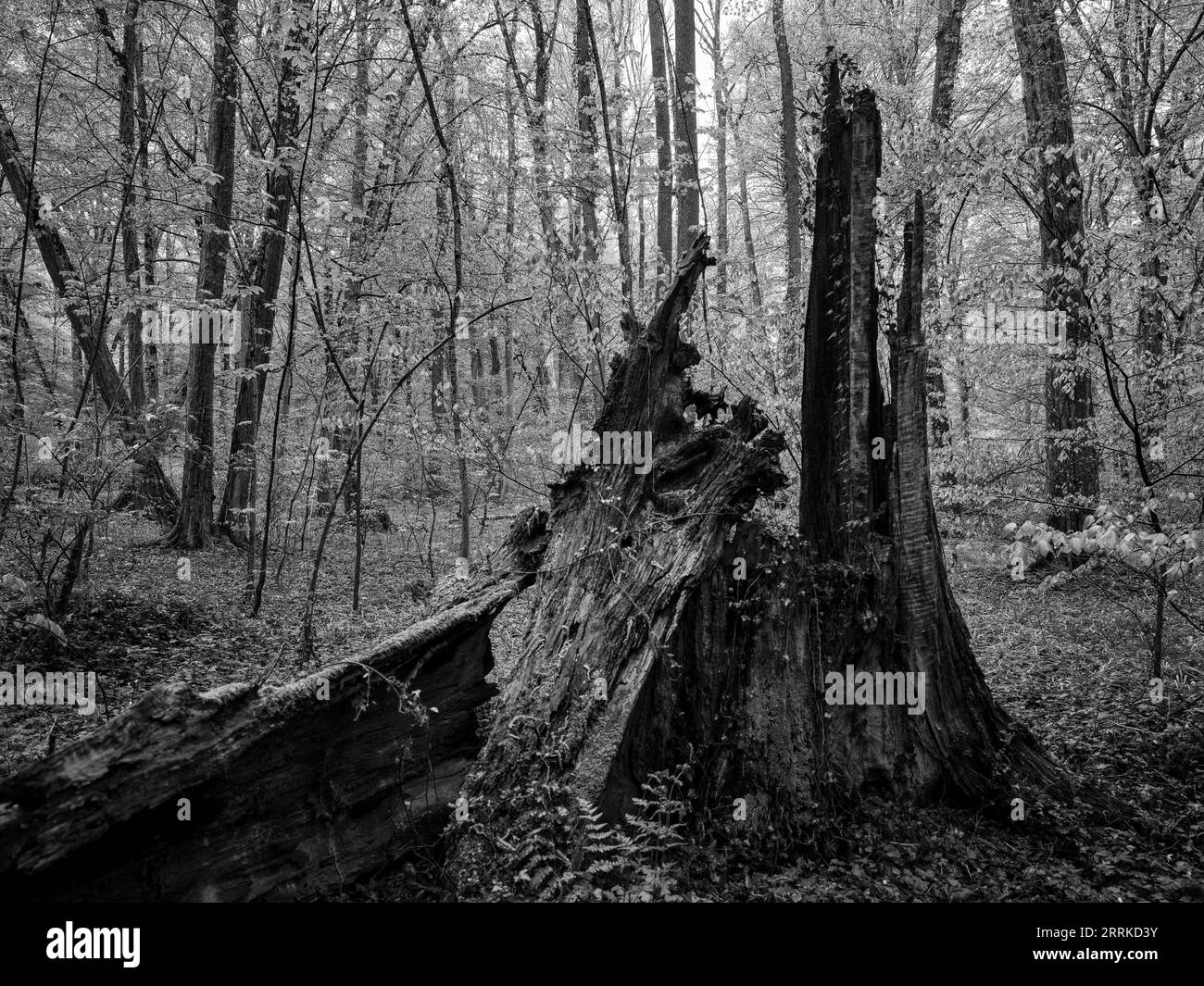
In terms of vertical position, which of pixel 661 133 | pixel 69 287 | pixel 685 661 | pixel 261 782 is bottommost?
pixel 261 782

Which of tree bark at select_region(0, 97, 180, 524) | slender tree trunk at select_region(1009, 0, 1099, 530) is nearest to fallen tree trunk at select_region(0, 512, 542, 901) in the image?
tree bark at select_region(0, 97, 180, 524)

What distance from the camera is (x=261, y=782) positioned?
9.60ft

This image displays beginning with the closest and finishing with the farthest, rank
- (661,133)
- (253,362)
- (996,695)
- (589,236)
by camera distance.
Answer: (996,695), (589,236), (253,362), (661,133)

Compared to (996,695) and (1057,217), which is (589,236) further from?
(996,695)

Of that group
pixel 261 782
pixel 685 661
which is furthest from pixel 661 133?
pixel 261 782

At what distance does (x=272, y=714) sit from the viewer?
2.95 m

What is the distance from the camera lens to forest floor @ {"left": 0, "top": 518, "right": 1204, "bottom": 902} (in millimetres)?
3613

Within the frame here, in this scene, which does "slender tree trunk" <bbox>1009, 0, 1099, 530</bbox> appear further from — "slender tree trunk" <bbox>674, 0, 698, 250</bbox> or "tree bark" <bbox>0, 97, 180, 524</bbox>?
"tree bark" <bbox>0, 97, 180, 524</bbox>

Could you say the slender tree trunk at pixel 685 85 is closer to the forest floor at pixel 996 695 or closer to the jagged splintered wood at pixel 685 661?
the jagged splintered wood at pixel 685 661

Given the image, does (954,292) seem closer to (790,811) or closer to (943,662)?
(943,662)

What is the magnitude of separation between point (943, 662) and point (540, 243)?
756 centimetres

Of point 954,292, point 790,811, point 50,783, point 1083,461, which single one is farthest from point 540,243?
point 50,783

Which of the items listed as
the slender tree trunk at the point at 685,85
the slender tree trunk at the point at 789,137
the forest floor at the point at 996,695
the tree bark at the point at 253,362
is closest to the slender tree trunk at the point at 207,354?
the tree bark at the point at 253,362

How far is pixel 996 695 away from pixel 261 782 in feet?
18.7
